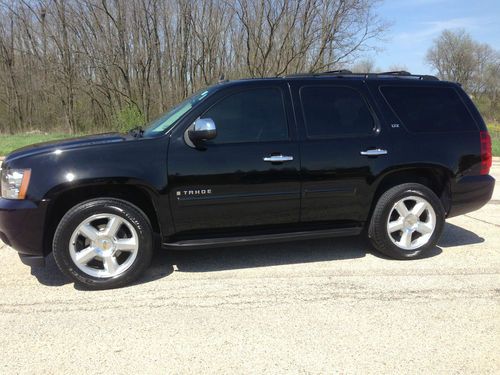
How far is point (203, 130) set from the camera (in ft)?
12.7

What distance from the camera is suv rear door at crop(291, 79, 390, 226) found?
169 inches

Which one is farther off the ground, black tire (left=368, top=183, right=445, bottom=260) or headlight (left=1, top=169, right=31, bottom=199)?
headlight (left=1, top=169, right=31, bottom=199)

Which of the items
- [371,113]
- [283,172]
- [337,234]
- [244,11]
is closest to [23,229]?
[283,172]

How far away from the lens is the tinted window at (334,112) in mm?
4371

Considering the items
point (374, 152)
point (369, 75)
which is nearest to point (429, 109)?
point (369, 75)

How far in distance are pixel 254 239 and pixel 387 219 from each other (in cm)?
144

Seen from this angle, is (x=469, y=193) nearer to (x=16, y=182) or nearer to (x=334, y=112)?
(x=334, y=112)

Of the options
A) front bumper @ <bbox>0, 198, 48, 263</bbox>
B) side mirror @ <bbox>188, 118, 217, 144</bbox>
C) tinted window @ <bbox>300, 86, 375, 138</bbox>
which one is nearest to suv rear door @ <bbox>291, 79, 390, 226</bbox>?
tinted window @ <bbox>300, 86, 375, 138</bbox>

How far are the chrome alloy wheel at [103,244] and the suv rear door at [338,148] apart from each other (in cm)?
168

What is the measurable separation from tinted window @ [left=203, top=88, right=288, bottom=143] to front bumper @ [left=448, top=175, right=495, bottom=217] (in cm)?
205

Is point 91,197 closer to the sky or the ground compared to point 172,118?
closer to the ground

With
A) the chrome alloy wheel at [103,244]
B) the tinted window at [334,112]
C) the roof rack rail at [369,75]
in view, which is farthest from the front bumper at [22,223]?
the roof rack rail at [369,75]

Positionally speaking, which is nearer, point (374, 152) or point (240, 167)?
point (240, 167)

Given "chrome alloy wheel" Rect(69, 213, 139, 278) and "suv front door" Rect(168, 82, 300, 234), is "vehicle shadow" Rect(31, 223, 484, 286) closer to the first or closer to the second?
"chrome alloy wheel" Rect(69, 213, 139, 278)
